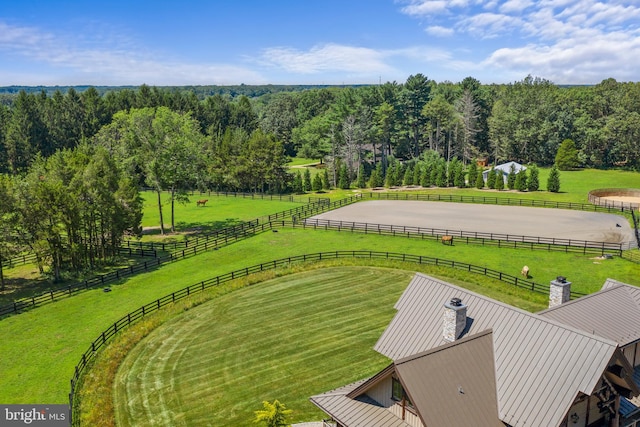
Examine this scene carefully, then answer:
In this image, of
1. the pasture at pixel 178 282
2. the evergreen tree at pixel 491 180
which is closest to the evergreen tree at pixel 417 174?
the evergreen tree at pixel 491 180

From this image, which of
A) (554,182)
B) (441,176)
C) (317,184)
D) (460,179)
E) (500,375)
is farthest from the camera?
(317,184)

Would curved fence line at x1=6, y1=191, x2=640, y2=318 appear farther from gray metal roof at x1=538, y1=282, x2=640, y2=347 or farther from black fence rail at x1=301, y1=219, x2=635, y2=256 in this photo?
gray metal roof at x1=538, y1=282, x2=640, y2=347

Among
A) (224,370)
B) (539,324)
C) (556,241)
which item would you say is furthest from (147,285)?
(556,241)

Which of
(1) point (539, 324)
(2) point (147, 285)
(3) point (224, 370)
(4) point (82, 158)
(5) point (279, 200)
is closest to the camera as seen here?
(1) point (539, 324)

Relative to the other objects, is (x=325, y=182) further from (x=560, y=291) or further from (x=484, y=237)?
(x=560, y=291)

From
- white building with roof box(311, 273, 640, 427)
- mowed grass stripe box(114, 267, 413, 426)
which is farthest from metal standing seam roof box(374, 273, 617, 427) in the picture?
mowed grass stripe box(114, 267, 413, 426)

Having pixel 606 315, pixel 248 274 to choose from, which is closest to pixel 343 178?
pixel 248 274

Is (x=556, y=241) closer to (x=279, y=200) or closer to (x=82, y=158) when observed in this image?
(x=279, y=200)
